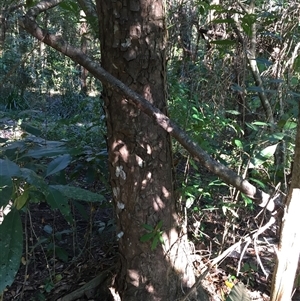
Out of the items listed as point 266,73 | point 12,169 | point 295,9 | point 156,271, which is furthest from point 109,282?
point 295,9

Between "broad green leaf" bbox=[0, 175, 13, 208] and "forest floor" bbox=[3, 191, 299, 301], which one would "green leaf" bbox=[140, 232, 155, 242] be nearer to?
"forest floor" bbox=[3, 191, 299, 301]

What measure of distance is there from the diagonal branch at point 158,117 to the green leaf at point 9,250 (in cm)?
57

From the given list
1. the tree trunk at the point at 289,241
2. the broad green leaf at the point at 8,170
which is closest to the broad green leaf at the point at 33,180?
the broad green leaf at the point at 8,170

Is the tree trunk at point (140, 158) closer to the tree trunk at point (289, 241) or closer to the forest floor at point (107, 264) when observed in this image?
the forest floor at point (107, 264)

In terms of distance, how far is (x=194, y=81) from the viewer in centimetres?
235

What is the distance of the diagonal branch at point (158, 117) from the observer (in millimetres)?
1228

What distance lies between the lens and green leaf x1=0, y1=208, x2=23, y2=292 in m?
1.16

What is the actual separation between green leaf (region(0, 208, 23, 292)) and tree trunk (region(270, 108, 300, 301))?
790 mm

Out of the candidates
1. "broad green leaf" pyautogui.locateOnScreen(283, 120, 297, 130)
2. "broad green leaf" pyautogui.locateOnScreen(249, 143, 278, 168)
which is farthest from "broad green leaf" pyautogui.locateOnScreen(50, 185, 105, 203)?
"broad green leaf" pyautogui.locateOnScreen(283, 120, 297, 130)

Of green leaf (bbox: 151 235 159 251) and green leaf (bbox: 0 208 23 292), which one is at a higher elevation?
green leaf (bbox: 0 208 23 292)

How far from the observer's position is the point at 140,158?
1.57 m

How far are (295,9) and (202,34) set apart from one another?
549 millimetres

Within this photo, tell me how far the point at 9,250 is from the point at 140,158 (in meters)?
0.63

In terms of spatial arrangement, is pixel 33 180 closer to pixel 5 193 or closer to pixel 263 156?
pixel 5 193
